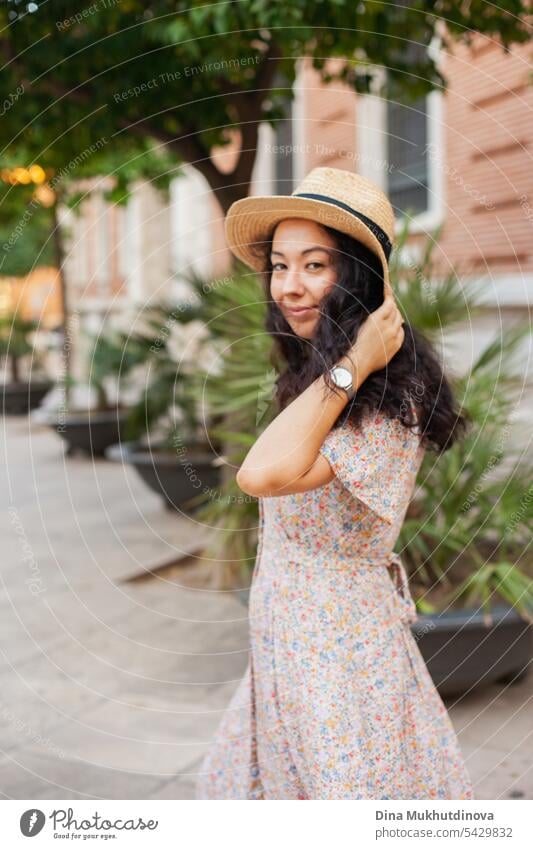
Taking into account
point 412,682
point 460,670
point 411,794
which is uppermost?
point 460,670

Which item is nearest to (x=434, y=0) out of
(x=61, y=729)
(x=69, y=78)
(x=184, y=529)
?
(x=69, y=78)

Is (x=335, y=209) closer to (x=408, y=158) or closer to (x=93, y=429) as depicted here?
(x=408, y=158)

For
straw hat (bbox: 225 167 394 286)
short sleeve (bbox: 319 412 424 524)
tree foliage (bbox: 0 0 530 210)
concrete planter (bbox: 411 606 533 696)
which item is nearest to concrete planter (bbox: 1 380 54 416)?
tree foliage (bbox: 0 0 530 210)

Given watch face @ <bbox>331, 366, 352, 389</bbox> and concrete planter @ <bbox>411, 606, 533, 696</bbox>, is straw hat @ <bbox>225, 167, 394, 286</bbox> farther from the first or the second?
concrete planter @ <bbox>411, 606, 533, 696</bbox>

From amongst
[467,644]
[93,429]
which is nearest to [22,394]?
[93,429]

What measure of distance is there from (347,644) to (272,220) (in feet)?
3.00

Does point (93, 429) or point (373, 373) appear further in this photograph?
point (93, 429)

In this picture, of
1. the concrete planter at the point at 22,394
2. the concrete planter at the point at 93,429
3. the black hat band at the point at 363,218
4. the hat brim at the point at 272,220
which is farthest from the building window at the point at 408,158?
the concrete planter at the point at 22,394

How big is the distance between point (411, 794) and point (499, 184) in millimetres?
6454

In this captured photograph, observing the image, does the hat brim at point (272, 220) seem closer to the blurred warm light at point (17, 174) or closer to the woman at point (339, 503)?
the woman at point (339, 503)

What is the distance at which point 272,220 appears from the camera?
202cm
